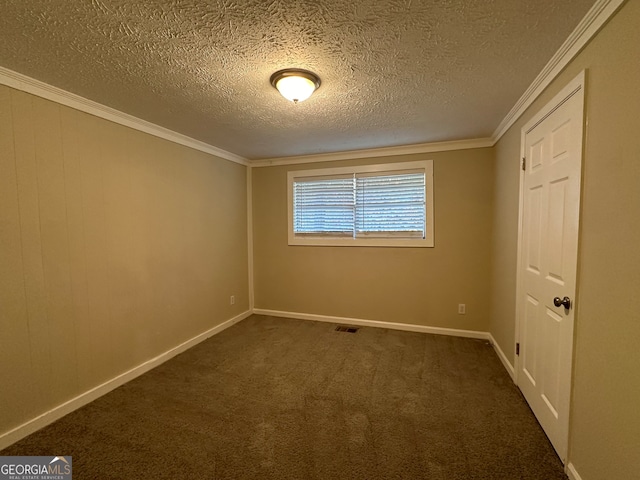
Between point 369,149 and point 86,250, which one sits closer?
point 86,250

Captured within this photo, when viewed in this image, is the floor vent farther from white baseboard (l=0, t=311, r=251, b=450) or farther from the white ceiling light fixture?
the white ceiling light fixture

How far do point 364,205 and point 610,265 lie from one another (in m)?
2.69

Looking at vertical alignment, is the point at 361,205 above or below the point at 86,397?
above

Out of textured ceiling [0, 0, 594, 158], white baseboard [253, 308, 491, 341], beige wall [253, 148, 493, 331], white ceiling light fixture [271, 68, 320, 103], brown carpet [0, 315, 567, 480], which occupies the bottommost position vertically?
brown carpet [0, 315, 567, 480]

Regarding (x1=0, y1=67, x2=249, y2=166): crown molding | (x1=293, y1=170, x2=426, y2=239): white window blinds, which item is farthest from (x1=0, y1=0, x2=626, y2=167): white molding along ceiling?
(x1=293, y1=170, x2=426, y2=239): white window blinds

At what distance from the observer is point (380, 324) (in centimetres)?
371

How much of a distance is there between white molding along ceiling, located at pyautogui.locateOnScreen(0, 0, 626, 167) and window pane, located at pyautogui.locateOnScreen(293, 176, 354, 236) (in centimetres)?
34

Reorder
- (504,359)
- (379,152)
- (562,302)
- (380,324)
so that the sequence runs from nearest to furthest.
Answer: (562,302) < (504,359) < (379,152) < (380,324)

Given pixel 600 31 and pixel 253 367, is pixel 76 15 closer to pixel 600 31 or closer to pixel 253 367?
pixel 600 31

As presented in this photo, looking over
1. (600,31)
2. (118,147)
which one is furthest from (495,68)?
(118,147)

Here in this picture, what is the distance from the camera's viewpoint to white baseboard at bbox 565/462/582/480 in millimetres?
1420

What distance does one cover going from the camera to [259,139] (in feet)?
10.4

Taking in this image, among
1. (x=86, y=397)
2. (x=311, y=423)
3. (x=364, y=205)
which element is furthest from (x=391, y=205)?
(x=86, y=397)

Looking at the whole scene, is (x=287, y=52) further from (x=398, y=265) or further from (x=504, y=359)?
(x=504, y=359)
